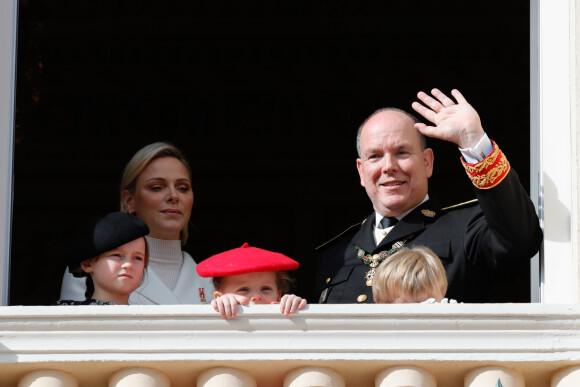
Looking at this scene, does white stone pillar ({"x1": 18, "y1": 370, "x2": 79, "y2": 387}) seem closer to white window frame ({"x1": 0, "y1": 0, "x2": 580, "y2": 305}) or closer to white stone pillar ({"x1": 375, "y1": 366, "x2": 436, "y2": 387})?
white window frame ({"x1": 0, "y1": 0, "x2": 580, "y2": 305})

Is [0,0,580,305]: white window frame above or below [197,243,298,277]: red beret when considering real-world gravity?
above

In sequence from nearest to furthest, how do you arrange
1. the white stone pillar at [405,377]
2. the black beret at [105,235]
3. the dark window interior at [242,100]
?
the white stone pillar at [405,377] → the black beret at [105,235] → the dark window interior at [242,100]

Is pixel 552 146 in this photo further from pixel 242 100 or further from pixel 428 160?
pixel 242 100

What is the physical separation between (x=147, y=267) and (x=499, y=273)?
1.30 metres

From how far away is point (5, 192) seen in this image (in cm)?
431

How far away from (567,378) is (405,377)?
43 centimetres

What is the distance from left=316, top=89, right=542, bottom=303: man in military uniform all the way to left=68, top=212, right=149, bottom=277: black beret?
702mm

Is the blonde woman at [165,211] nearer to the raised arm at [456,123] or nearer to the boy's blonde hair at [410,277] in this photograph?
the boy's blonde hair at [410,277]

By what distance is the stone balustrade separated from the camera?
394 cm

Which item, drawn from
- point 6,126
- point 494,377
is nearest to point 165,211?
point 6,126

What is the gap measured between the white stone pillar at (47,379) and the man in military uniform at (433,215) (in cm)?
109

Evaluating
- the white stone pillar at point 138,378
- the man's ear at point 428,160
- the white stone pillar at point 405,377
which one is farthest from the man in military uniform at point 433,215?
the white stone pillar at point 138,378

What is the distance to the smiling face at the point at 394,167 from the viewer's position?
16.3 ft

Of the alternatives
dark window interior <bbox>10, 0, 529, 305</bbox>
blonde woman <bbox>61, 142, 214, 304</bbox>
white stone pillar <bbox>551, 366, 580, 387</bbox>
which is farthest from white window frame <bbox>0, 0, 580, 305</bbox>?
dark window interior <bbox>10, 0, 529, 305</bbox>
